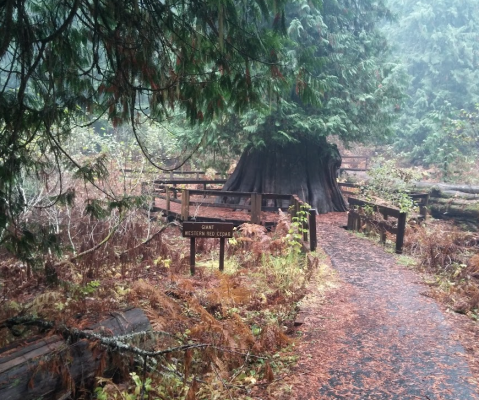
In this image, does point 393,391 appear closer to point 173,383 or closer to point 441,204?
point 173,383

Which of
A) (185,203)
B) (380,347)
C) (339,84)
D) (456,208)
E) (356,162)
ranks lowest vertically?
(380,347)

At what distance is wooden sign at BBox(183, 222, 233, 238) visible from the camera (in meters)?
8.57

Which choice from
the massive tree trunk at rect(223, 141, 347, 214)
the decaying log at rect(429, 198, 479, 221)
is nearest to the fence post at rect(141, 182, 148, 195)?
the massive tree trunk at rect(223, 141, 347, 214)

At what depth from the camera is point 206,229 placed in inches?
339

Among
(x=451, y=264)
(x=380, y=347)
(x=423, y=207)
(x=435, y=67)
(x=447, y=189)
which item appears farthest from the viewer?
(x=435, y=67)

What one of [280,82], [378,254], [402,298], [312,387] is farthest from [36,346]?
[378,254]

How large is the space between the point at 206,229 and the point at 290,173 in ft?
35.5

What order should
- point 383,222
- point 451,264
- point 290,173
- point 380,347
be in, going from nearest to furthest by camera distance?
1. point 380,347
2. point 451,264
3. point 383,222
4. point 290,173

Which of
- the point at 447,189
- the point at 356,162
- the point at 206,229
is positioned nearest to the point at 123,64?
the point at 206,229

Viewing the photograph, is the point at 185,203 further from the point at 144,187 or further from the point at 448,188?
the point at 448,188

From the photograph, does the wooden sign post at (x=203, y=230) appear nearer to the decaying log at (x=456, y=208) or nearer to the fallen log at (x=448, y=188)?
the decaying log at (x=456, y=208)

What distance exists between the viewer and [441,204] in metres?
20.3

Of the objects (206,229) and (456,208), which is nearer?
(206,229)

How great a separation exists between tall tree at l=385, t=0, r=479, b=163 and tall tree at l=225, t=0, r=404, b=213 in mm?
20941
